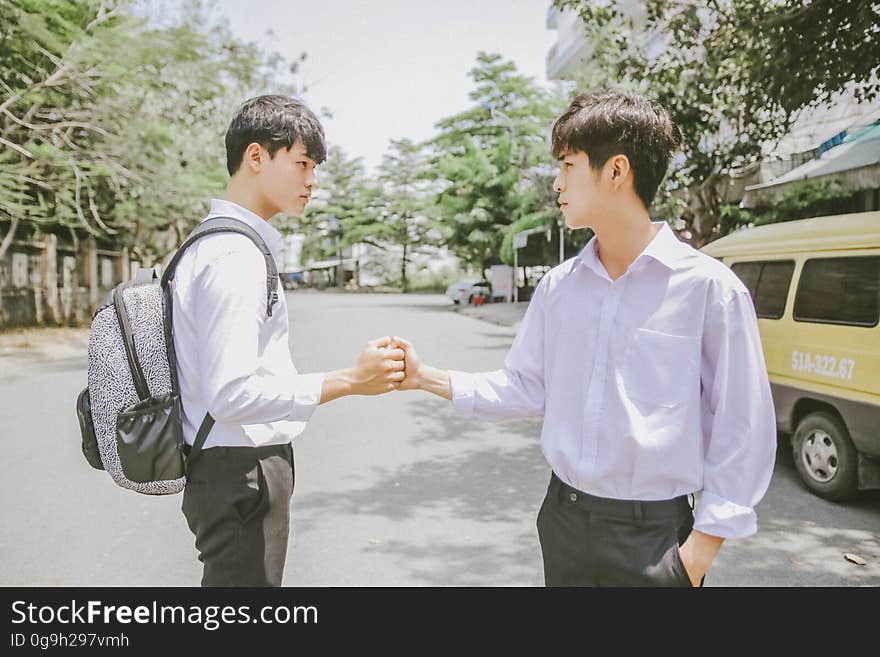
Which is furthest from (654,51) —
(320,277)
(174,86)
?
(320,277)

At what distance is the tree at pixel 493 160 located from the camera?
1204 inches

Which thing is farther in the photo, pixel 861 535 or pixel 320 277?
pixel 320 277

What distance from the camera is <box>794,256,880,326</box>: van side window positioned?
15.3ft

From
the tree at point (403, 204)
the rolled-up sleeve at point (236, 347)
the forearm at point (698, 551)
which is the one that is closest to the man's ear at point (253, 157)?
the rolled-up sleeve at point (236, 347)

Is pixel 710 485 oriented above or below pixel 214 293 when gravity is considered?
below

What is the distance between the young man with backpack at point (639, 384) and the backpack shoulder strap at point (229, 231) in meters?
0.72

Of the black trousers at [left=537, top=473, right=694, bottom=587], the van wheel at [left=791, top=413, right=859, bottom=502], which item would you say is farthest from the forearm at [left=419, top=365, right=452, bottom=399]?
the van wheel at [left=791, top=413, right=859, bottom=502]

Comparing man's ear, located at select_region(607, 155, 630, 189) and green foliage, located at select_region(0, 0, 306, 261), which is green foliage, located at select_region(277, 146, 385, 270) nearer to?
green foliage, located at select_region(0, 0, 306, 261)

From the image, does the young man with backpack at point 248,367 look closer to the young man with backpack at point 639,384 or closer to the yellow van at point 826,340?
the young man with backpack at point 639,384

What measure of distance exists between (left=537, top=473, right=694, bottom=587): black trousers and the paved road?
1.94m

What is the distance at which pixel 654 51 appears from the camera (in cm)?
2262
